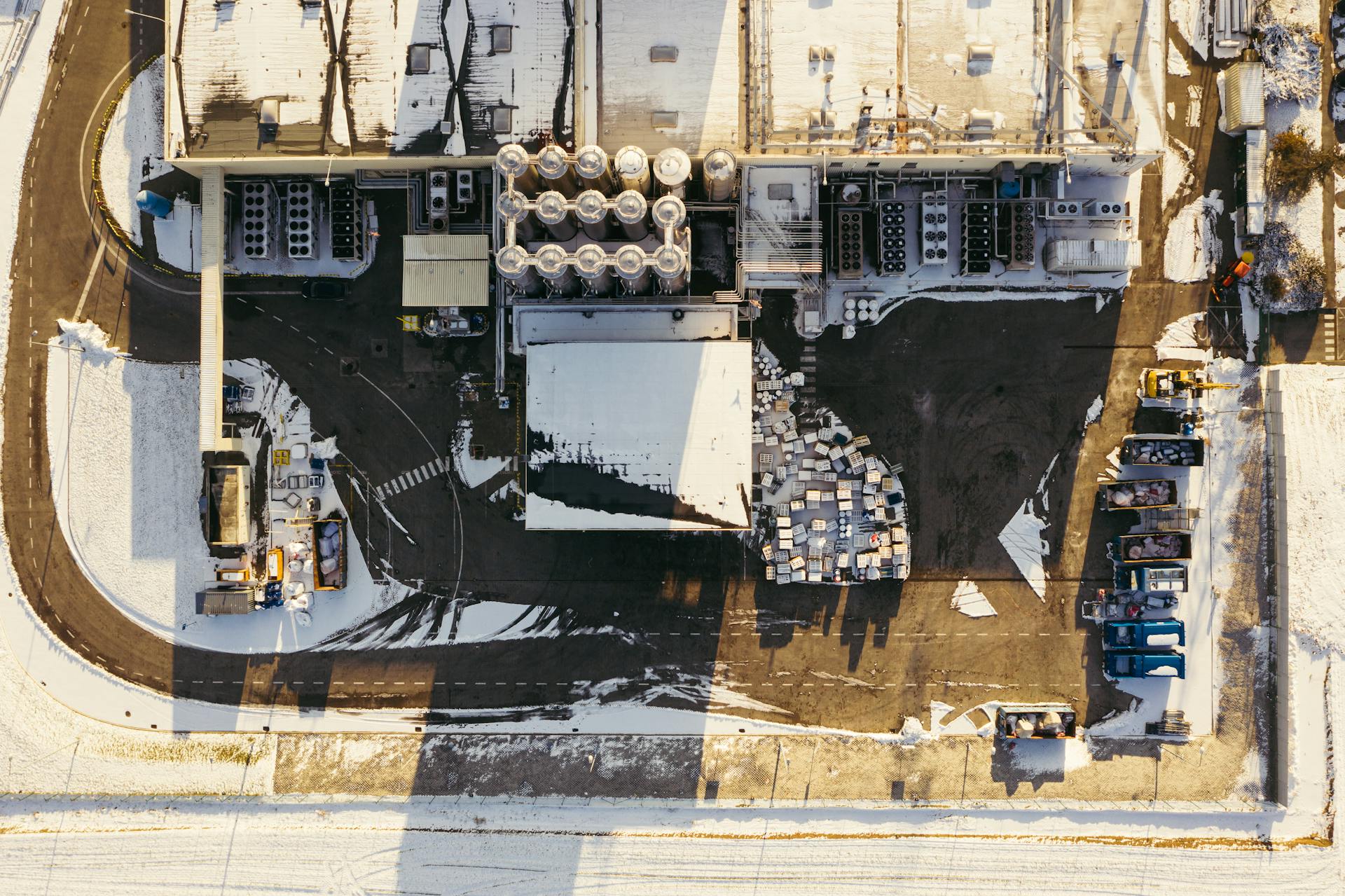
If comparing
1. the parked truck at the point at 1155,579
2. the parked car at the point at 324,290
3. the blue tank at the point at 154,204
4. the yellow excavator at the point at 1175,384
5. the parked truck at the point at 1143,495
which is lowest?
the parked truck at the point at 1155,579

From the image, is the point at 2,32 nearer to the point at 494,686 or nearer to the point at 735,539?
the point at 494,686

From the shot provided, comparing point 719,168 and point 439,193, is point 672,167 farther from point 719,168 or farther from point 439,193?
point 439,193

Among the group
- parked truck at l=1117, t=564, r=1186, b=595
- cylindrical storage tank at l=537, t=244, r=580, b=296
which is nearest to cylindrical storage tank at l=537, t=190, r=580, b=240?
cylindrical storage tank at l=537, t=244, r=580, b=296

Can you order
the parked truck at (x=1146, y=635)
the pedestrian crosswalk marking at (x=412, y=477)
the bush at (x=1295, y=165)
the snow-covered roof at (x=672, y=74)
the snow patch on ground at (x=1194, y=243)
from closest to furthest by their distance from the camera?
1. the snow-covered roof at (x=672, y=74)
2. the parked truck at (x=1146, y=635)
3. the bush at (x=1295, y=165)
4. the snow patch on ground at (x=1194, y=243)
5. the pedestrian crosswalk marking at (x=412, y=477)

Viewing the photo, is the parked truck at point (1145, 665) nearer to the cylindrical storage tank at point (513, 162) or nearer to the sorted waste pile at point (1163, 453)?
the sorted waste pile at point (1163, 453)

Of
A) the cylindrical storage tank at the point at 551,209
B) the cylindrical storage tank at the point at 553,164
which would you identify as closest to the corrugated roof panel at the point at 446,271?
the cylindrical storage tank at the point at 551,209

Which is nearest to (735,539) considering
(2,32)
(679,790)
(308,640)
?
(679,790)
